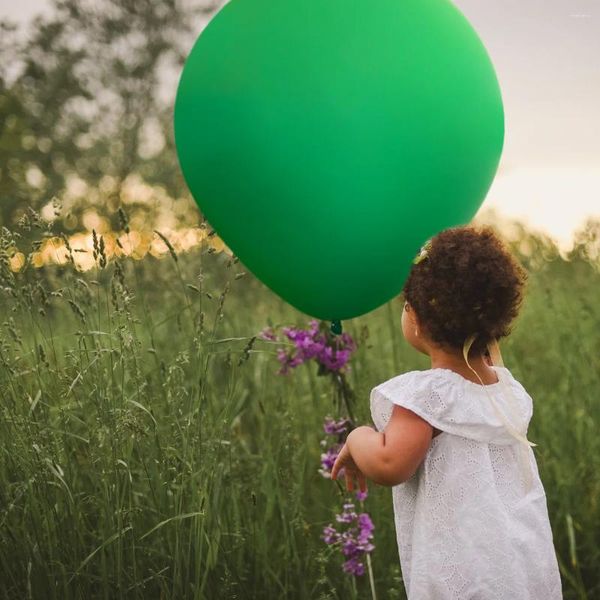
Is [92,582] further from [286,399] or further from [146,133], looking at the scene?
[146,133]

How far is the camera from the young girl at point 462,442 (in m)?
1.66

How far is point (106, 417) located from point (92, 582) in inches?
14.6

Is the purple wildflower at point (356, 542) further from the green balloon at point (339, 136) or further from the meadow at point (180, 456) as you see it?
the green balloon at point (339, 136)

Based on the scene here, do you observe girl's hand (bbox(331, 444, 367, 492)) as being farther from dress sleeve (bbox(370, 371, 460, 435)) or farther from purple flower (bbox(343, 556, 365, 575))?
purple flower (bbox(343, 556, 365, 575))

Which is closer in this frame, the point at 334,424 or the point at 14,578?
the point at 14,578

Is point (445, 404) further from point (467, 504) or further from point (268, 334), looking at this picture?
point (268, 334)

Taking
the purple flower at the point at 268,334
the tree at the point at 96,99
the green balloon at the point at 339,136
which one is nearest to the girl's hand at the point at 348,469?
the green balloon at the point at 339,136

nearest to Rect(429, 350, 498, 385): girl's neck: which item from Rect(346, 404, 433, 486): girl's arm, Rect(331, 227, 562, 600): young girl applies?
Rect(331, 227, 562, 600): young girl

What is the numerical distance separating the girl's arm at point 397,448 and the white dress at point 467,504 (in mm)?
22

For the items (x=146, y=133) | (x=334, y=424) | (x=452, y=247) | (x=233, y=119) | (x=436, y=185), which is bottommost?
(x=334, y=424)

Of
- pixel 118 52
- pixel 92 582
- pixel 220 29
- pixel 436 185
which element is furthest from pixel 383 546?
pixel 118 52

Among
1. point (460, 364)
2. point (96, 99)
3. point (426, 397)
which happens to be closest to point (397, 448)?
point (426, 397)

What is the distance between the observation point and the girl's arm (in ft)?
5.40

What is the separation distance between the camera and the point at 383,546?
268cm
